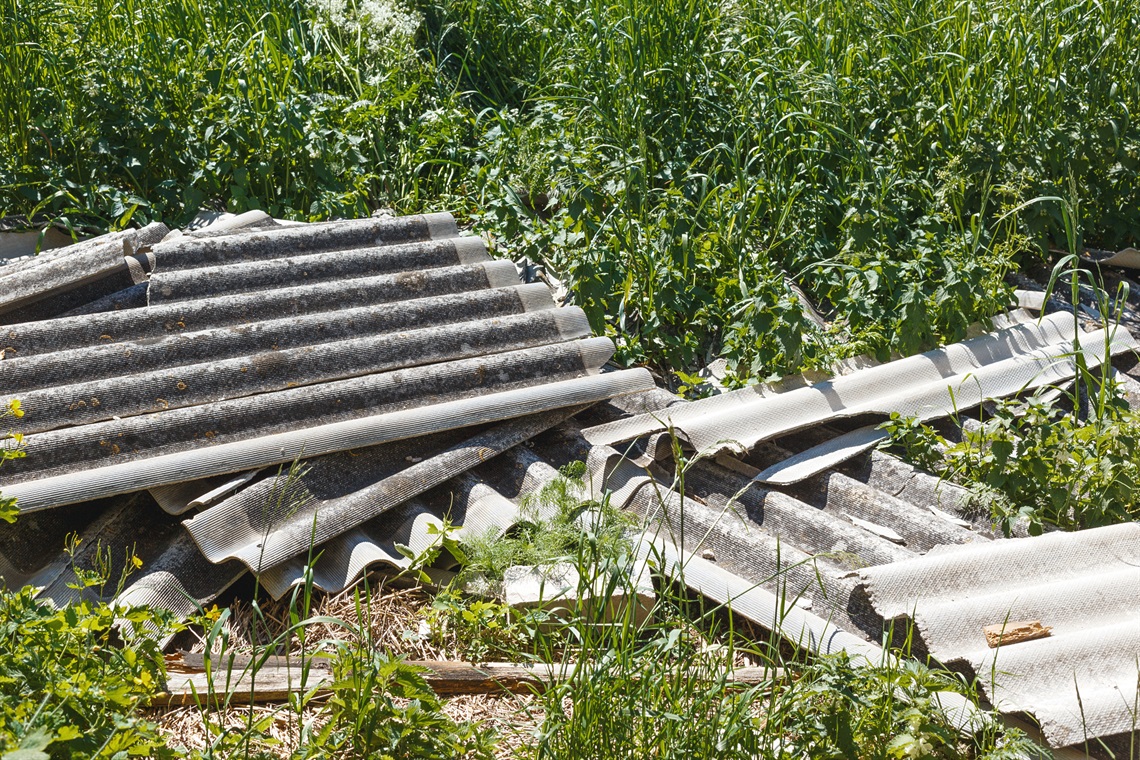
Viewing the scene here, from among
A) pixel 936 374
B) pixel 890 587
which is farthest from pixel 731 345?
pixel 890 587

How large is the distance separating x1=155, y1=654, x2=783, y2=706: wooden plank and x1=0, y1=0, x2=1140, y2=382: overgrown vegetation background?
2064mm

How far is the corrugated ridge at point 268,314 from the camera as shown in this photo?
398 centimetres

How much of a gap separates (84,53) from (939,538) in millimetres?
5326

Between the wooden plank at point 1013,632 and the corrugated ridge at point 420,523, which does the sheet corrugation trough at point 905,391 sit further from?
the wooden plank at point 1013,632

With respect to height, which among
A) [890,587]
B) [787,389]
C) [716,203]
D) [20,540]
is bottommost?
[890,587]

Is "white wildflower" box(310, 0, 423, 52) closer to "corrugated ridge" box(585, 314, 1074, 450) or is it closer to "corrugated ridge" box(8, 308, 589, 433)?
"corrugated ridge" box(8, 308, 589, 433)

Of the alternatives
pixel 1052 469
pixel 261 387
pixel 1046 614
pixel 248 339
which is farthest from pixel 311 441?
pixel 1052 469

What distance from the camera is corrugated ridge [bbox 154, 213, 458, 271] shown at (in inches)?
177

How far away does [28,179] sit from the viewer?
565cm

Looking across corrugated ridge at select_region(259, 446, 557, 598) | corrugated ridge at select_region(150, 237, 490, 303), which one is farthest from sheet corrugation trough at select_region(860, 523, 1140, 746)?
corrugated ridge at select_region(150, 237, 490, 303)

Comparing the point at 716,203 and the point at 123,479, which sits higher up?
the point at 716,203

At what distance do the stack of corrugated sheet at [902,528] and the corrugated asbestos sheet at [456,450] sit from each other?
11 mm

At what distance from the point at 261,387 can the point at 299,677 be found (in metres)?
1.32

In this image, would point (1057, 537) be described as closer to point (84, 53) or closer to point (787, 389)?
point (787, 389)
